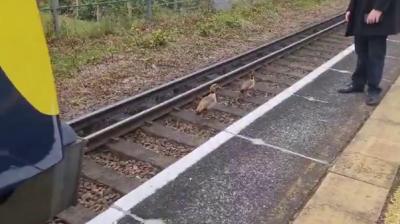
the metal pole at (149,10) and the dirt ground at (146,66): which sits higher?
the metal pole at (149,10)

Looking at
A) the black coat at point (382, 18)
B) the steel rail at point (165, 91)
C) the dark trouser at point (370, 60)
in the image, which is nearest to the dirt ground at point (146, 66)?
the steel rail at point (165, 91)

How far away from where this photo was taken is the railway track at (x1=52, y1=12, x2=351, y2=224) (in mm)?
4000

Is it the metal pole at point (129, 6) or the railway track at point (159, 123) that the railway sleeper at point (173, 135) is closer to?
the railway track at point (159, 123)

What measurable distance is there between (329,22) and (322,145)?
8.23 m

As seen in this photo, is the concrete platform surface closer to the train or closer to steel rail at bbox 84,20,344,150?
steel rail at bbox 84,20,344,150

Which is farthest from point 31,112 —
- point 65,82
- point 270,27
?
point 270,27

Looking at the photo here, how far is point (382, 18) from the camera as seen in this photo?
569 centimetres

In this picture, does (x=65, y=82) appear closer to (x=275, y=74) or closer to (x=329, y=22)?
(x=275, y=74)

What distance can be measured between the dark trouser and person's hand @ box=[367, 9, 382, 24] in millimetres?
328

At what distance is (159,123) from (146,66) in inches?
113

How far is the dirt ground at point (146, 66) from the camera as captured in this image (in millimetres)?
6449

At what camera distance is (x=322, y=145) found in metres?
5.00

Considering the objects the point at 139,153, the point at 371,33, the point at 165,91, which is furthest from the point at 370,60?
the point at 139,153

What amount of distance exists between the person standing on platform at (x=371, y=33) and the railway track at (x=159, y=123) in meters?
1.17
